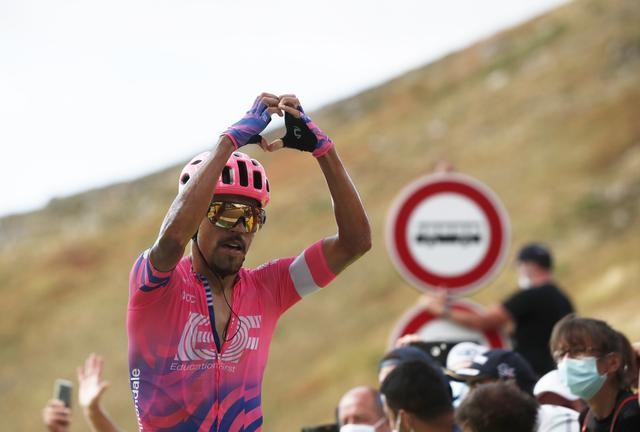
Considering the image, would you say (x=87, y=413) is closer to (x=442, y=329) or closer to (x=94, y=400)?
(x=94, y=400)

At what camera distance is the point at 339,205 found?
234 inches

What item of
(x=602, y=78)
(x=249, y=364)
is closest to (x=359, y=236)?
(x=249, y=364)

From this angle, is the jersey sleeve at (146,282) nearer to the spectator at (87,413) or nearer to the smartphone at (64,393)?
the spectator at (87,413)

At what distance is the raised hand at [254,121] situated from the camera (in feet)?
17.9

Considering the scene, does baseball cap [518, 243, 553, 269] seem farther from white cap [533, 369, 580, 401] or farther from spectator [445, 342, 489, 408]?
white cap [533, 369, 580, 401]

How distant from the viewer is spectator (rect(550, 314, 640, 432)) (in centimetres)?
653

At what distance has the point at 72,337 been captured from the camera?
5391 cm

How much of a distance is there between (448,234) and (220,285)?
13.6 feet

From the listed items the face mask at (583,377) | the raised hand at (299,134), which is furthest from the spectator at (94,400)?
→ the face mask at (583,377)

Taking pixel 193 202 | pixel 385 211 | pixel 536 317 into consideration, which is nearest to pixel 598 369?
pixel 193 202

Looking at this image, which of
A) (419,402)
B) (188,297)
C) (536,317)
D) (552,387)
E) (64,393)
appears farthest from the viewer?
(536,317)

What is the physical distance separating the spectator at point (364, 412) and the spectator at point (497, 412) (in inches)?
88.9

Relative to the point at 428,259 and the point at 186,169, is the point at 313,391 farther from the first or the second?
the point at 186,169

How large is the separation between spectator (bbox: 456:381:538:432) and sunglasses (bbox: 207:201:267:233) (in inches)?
49.7
